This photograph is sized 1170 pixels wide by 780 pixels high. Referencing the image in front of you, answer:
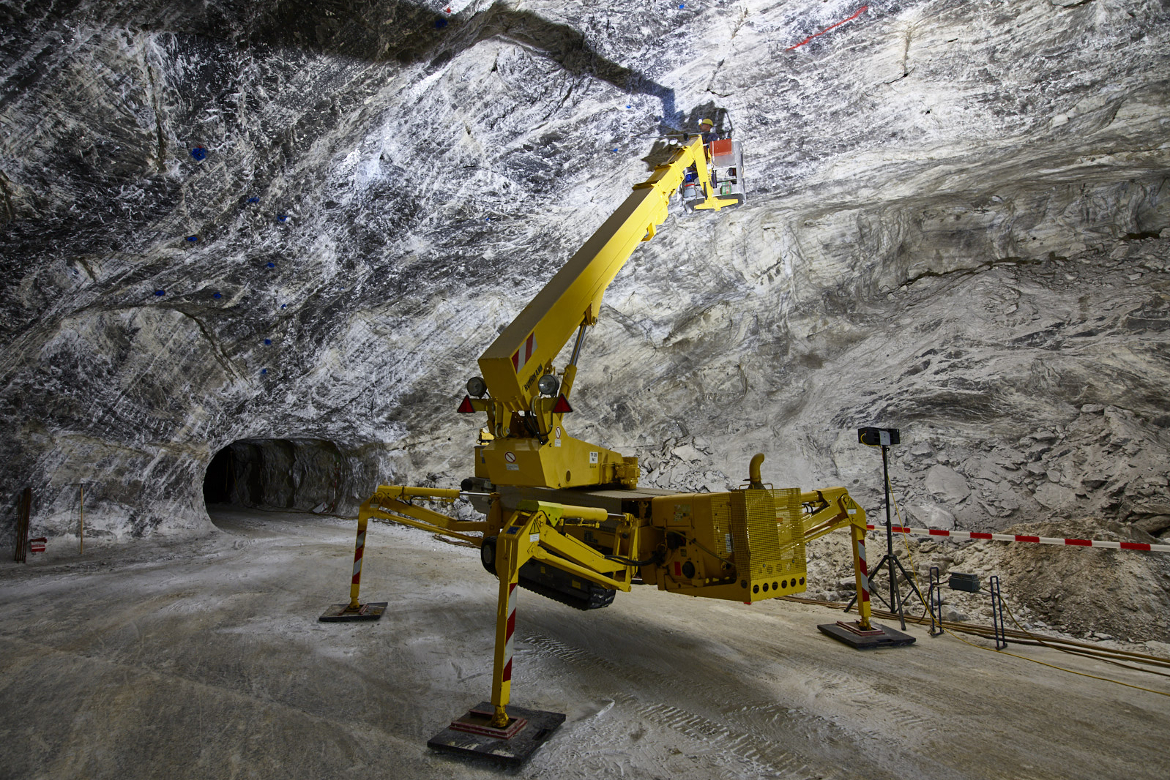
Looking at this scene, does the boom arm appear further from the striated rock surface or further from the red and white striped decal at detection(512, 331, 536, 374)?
the striated rock surface

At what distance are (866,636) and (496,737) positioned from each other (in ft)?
11.6

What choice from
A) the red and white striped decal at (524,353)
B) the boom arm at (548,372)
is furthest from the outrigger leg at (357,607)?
the red and white striped decal at (524,353)

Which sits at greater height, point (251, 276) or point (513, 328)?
point (251, 276)

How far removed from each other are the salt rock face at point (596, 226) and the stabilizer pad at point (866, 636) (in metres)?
4.79

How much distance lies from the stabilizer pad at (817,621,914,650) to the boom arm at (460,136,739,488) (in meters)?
2.26

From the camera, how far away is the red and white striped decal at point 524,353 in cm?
426

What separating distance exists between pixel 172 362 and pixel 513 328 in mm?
7424

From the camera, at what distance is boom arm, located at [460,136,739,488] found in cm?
440

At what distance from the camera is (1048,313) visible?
8719mm

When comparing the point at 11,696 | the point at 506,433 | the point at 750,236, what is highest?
the point at 750,236

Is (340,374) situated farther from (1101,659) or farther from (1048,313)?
(1048,313)

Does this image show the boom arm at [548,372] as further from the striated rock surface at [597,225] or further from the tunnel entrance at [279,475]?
the tunnel entrance at [279,475]

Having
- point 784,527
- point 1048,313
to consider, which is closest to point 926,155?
point 1048,313

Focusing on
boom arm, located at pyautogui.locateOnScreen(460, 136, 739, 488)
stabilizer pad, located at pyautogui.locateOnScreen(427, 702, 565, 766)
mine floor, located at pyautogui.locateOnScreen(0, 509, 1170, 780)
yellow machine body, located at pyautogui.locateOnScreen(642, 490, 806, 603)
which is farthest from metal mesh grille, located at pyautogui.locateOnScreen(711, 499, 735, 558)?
stabilizer pad, located at pyautogui.locateOnScreen(427, 702, 565, 766)
